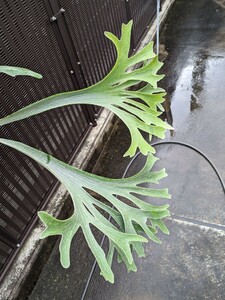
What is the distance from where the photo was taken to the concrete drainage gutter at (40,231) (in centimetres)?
237

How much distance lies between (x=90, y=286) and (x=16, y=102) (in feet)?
5.35

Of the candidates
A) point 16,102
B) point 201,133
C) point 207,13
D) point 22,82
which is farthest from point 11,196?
point 207,13

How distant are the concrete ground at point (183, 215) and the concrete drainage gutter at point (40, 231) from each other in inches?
4.9

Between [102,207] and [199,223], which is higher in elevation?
[102,207]

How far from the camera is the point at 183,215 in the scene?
8.62ft

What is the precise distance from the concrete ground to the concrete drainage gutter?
0.41 feet

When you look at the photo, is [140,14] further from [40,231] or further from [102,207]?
[102,207]

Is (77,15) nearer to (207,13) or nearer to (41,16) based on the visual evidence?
(41,16)

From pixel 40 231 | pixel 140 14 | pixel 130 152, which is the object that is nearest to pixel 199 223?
pixel 130 152

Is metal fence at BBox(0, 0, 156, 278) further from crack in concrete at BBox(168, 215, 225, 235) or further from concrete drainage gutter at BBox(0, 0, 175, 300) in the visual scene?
crack in concrete at BBox(168, 215, 225, 235)

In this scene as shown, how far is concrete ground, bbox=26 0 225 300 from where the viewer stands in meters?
2.30

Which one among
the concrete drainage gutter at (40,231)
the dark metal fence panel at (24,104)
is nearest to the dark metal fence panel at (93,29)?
the dark metal fence panel at (24,104)

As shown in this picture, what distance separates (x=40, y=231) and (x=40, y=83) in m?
1.35

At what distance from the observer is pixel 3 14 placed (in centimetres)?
191
